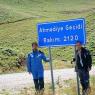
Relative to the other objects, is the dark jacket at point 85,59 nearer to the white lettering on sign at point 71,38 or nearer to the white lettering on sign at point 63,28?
the white lettering on sign at point 71,38

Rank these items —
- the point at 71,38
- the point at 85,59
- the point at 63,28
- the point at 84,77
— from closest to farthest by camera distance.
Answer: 1. the point at 71,38
2. the point at 63,28
3. the point at 85,59
4. the point at 84,77

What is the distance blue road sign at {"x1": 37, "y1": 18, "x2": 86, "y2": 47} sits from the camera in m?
14.9

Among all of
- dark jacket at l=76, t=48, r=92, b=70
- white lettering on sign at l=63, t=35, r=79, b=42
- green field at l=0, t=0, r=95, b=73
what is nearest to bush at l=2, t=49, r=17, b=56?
green field at l=0, t=0, r=95, b=73

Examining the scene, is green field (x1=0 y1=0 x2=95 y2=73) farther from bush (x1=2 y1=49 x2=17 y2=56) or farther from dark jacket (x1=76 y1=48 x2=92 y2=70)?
dark jacket (x1=76 y1=48 x2=92 y2=70)

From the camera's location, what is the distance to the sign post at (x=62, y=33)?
14930mm

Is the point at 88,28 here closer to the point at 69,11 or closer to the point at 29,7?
the point at 69,11

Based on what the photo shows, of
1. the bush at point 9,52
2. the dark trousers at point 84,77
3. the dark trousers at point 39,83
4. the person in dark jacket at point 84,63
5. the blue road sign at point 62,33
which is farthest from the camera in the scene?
the bush at point 9,52

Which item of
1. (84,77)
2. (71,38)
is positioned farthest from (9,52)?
(71,38)

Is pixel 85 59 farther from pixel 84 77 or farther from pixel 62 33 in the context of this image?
pixel 62 33

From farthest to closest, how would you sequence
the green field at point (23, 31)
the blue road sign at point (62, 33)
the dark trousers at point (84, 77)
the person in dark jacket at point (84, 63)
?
the green field at point (23, 31) → the dark trousers at point (84, 77) → the person in dark jacket at point (84, 63) → the blue road sign at point (62, 33)

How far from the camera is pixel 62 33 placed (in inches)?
601

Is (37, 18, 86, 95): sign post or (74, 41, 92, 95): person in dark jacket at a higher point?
(37, 18, 86, 95): sign post

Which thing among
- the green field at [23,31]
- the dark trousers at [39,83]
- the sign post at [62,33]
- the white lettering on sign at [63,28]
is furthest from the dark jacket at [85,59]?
the green field at [23,31]

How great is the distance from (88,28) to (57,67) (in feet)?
38.5
